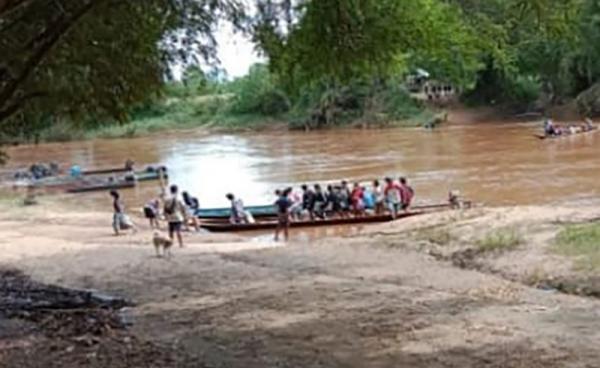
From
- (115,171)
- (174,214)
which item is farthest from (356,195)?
(115,171)

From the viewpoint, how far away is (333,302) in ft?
46.0

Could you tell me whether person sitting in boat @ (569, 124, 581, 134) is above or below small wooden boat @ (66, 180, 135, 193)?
above

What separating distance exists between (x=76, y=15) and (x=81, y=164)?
49.1 m

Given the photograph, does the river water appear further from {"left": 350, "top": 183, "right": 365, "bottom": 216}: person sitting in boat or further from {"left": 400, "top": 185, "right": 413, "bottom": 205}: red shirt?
{"left": 350, "top": 183, "right": 365, "bottom": 216}: person sitting in boat

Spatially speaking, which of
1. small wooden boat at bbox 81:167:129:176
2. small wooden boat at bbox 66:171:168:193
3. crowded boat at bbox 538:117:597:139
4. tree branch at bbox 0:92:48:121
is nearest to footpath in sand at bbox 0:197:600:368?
tree branch at bbox 0:92:48:121

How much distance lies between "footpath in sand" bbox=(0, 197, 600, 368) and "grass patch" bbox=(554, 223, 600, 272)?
0.32m

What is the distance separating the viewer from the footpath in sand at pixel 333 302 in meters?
10.2

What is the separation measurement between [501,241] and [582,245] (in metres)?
2.18

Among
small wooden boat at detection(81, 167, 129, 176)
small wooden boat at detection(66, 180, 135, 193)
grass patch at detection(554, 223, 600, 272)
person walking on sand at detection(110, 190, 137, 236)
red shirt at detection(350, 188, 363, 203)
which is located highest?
grass patch at detection(554, 223, 600, 272)

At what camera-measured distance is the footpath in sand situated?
1020 centimetres

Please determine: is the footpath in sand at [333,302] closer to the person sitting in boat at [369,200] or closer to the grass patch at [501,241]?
the grass patch at [501,241]

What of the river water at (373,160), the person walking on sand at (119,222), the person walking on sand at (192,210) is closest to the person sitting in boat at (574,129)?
the river water at (373,160)

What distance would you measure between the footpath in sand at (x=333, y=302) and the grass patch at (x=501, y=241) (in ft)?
0.77

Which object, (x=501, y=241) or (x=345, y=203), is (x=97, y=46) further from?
(x=345, y=203)
